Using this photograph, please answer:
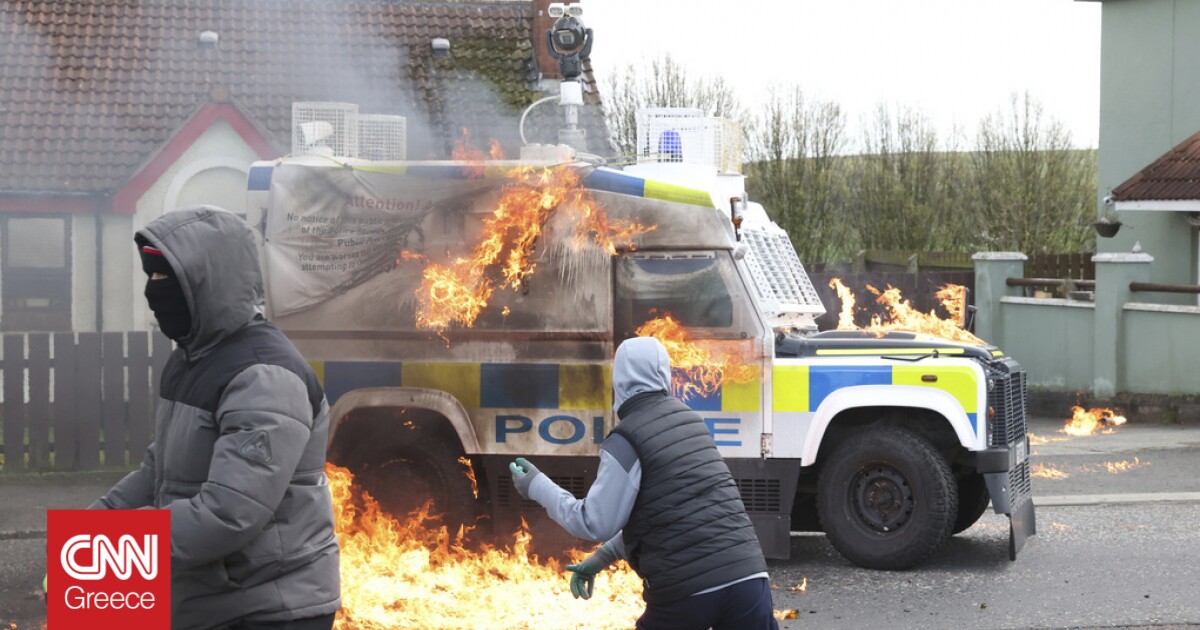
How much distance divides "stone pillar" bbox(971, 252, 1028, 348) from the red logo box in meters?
17.7

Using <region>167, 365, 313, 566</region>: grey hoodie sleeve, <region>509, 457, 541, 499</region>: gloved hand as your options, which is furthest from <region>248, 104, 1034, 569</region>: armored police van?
<region>167, 365, 313, 566</region>: grey hoodie sleeve

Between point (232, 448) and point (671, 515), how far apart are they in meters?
1.61

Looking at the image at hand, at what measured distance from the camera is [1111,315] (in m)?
17.7

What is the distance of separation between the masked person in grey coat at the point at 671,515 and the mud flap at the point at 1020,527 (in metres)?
4.38

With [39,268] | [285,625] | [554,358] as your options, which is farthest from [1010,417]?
[39,268]

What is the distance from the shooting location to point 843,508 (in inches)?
333

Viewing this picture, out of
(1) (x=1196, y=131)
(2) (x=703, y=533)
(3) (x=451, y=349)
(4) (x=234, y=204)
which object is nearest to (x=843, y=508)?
(3) (x=451, y=349)

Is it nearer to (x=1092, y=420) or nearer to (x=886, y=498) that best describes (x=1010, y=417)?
(x=886, y=498)

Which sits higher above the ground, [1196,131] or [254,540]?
[1196,131]

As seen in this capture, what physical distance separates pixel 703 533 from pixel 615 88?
1300 inches

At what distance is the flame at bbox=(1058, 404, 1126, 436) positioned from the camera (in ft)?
54.4

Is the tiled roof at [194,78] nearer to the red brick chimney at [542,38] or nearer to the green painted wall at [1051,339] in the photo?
the red brick chimney at [542,38]

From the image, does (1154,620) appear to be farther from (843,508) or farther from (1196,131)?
(1196,131)

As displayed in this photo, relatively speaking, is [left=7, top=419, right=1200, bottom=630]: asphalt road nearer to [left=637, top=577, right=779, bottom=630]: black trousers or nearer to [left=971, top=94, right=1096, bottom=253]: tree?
[left=637, top=577, right=779, bottom=630]: black trousers
